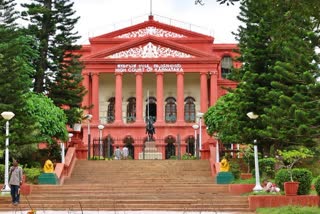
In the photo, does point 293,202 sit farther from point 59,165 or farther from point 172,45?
point 172,45

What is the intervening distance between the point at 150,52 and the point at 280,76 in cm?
2331

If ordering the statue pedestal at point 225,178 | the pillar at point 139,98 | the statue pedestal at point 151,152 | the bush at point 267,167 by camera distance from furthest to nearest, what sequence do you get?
1. the pillar at point 139,98
2. the statue pedestal at point 151,152
3. the bush at point 267,167
4. the statue pedestal at point 225,178

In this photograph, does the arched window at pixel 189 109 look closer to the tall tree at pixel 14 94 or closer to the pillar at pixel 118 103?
the pillar at pixel 118 103

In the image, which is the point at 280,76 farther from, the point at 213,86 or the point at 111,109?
the point at 111,109

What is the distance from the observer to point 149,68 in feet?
136

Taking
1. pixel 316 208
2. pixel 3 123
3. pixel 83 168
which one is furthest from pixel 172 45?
pixel 316 208

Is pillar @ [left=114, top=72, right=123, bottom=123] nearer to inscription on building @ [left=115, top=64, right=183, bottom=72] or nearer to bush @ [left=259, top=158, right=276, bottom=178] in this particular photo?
inscription on building @ [left=115, top=64, right=183, bottom=72]

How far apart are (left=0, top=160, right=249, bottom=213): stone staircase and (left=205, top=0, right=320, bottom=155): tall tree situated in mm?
2357

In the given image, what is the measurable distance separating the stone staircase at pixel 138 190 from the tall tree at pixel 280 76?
2.36m

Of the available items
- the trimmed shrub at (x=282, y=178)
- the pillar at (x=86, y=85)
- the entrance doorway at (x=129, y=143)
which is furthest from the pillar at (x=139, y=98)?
the trimmed shrub at (x=282, y=178)

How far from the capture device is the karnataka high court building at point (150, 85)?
40.1 meters

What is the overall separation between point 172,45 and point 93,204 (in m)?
26.1

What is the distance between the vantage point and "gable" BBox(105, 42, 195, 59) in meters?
41.3

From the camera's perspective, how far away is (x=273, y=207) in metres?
14.8
